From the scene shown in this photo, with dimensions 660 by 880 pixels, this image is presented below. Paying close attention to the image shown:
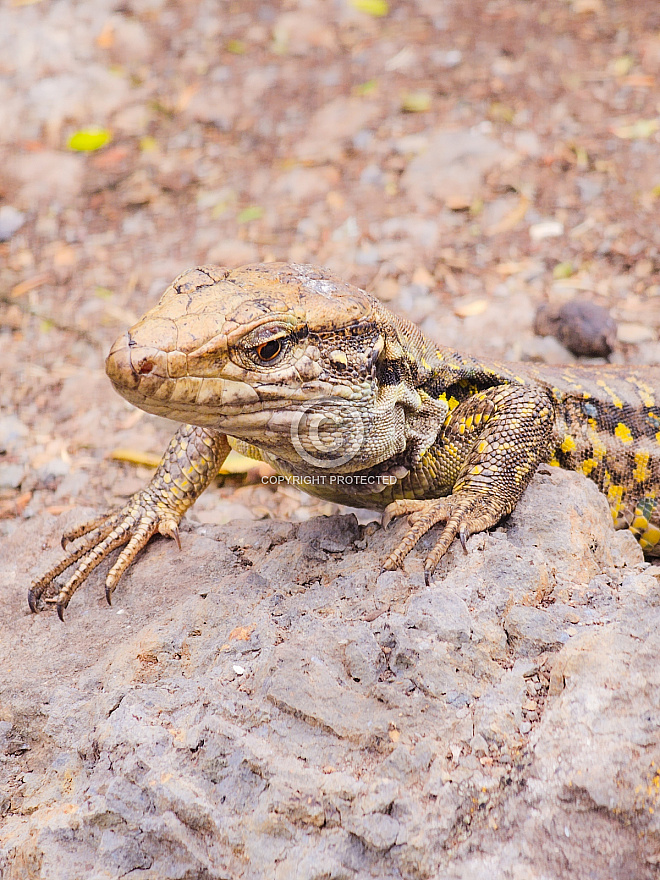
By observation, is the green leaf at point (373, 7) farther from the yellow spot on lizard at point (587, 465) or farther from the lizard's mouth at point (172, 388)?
the lizard's mouth at point (172, 388)

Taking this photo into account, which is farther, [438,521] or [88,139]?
[88,139]

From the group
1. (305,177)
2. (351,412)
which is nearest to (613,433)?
(351,412)

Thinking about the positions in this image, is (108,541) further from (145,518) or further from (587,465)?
(587,465)

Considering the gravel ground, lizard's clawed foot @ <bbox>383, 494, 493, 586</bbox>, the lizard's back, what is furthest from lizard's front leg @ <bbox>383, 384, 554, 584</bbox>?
the gravel ground

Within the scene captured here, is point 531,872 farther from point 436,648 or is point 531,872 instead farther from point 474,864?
point 436,648

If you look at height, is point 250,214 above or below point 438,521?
below

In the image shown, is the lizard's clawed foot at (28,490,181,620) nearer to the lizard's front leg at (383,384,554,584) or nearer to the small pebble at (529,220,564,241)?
the lizard's front leg at (383,384,554,584)

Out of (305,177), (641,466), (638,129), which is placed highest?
(638,129)
